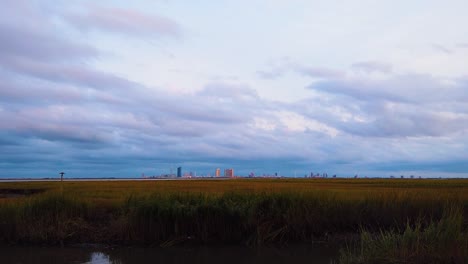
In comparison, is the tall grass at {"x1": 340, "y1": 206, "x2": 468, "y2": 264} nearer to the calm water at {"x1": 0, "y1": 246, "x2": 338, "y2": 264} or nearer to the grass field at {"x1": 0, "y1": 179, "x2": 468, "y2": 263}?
the calm water at {"x1": 0, "y1": 246, "x2": 338, "y2": 264}

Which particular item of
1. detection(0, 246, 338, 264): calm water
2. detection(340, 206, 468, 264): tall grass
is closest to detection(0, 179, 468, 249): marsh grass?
detection(0, 246, 338, 264): calm water

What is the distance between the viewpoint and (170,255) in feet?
57.4

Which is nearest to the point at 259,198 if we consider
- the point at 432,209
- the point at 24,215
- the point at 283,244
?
the point at 283,244

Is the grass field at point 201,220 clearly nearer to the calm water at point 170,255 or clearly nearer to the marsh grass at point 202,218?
the marsh grass at point 202,218

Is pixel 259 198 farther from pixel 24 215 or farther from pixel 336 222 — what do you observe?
pixel 24 215

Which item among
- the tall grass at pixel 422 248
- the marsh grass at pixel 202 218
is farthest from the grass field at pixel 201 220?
the tall grass at pixel 422 248

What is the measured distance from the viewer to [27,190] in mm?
39656

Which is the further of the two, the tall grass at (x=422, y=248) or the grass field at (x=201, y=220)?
the grass field at (x=201, y=220)

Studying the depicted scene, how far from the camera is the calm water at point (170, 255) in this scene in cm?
1656

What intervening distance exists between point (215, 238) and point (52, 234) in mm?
6767

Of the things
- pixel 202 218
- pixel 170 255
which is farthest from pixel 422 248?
pixel 202 218

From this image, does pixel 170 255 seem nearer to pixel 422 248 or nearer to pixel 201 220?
pixel 201 220

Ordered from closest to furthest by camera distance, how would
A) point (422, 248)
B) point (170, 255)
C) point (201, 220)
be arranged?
point (422, 248), point (170, 255), point (201, 220)

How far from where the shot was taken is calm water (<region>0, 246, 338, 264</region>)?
16.6m
